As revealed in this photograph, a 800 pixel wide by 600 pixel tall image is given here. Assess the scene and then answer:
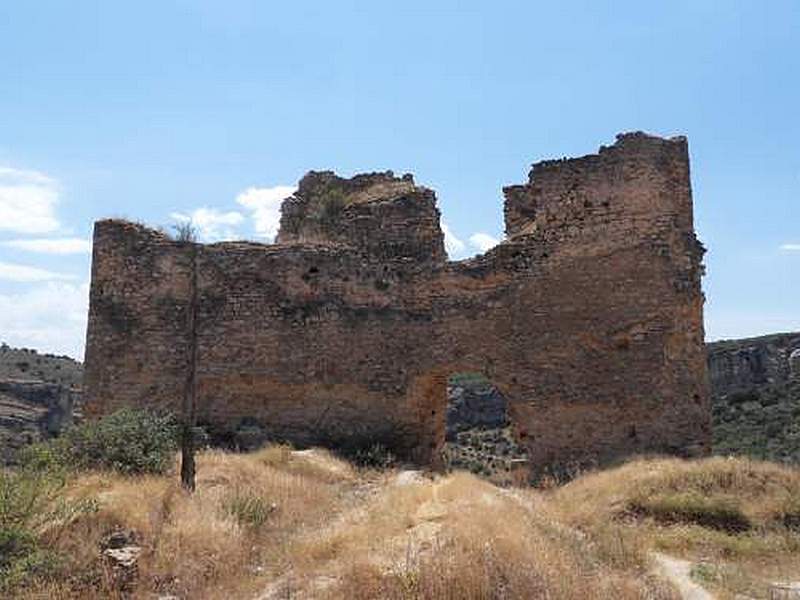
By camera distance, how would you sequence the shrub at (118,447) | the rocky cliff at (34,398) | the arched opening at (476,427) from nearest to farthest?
the shrub at (118,447) → the arched opening at (476,427) → the rocky cliff at (34,398)

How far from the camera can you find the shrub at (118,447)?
393 inches

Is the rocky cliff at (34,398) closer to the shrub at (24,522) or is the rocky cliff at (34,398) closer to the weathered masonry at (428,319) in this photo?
the weathered masonry at (428,319)

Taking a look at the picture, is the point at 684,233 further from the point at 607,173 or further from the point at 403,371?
the point at 403,371

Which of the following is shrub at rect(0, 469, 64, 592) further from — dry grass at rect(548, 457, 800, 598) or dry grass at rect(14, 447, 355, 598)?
dry grass at rect(548, 457, 800, 598)

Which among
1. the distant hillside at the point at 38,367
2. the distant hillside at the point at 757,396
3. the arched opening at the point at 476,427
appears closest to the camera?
the distant hillside at the point at 757,396

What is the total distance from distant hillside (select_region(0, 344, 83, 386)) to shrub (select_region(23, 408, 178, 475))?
30.5 meters

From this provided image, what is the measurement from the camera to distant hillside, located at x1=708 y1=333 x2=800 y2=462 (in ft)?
70.3

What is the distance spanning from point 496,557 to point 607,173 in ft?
26.7

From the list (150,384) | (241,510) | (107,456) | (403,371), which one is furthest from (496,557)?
(150,384)

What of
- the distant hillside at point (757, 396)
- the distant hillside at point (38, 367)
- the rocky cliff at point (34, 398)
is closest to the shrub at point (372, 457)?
the distant hillside at point (757, 396)

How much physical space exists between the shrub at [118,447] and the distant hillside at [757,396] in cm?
1398

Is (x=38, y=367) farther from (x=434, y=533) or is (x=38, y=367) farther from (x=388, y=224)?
(x=434, y=533)

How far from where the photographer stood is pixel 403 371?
45.0ft

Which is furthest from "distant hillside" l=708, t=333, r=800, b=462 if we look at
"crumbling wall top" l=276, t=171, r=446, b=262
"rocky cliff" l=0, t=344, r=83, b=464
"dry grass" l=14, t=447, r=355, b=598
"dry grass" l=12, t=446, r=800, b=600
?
"rocky cliff" l=0, t=344, r=83, b=464
